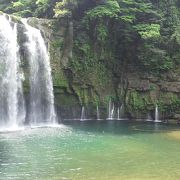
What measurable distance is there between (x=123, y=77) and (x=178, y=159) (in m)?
17.1

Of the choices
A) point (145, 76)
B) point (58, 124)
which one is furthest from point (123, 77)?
point (58, 124)

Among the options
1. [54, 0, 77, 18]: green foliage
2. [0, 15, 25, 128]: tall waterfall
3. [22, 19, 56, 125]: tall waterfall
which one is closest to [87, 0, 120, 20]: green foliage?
[54, 0, 77, 18]: green foliage

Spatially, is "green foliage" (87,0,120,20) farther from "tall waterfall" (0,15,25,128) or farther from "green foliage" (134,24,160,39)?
"tall waterfall" (0,15,25,128)

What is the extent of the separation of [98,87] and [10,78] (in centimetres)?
816

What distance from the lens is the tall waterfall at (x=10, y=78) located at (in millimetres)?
28281

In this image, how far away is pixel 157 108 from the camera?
33.4 meters

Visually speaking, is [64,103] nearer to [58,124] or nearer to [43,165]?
[58,124]

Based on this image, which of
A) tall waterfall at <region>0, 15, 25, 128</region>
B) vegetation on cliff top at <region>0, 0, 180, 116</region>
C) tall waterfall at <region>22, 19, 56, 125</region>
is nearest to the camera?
tall waterfall at <region>0, 15, 25, 128</region>

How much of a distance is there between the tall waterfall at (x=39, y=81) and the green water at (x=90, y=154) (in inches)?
131

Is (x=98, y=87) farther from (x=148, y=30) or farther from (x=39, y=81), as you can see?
(x=148, y=30)

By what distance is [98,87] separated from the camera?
3416cm

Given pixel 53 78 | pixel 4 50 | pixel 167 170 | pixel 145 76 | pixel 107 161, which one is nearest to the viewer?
pixel 167 170

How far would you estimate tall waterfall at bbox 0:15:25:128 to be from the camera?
2828cm

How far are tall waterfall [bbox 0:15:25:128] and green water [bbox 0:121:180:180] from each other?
2632 mm
